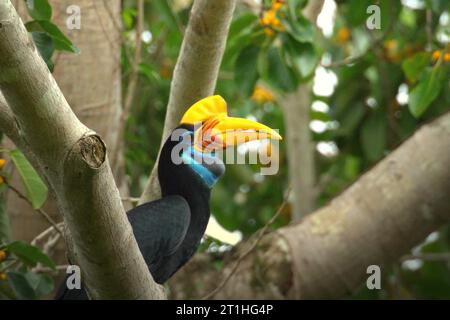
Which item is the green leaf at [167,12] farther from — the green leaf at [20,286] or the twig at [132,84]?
the green leaf at [20,286]

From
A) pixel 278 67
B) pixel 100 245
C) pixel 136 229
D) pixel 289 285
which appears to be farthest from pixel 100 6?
pixel 100 245

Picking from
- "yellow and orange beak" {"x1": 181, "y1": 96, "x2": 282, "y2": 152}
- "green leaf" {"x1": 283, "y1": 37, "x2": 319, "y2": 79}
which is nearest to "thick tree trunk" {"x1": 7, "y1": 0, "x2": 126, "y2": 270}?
"yellow and orange beak" {"x1": 181, "y1": 96, "x2": 282, "y2": 152}

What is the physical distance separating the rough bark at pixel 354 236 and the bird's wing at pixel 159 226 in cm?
70

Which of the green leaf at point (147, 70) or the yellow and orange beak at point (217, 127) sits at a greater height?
the green leaf at point (147, 70)

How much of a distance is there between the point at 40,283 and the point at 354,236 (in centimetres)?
121

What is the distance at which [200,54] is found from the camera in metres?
2.62

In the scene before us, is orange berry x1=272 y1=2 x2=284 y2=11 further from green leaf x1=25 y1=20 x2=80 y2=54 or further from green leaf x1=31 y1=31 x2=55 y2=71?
green leaf x1=31 y1=31 x2=55 y2=71

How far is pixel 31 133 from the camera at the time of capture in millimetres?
1849

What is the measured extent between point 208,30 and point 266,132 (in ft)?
1.14

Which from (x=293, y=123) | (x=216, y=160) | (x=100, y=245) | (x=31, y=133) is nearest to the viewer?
(x=31, y=133)

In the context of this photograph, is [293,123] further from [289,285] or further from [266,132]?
[266,132]

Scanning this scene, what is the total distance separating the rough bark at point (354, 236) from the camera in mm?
3379

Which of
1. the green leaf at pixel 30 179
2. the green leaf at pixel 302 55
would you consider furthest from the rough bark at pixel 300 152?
the green leaf at pixel 30 179

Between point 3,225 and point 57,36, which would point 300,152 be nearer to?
point 3,225
